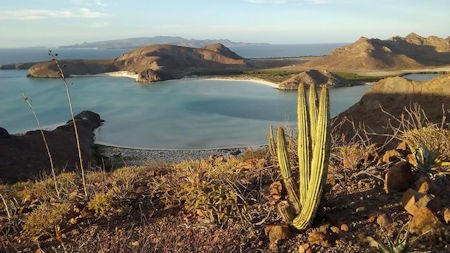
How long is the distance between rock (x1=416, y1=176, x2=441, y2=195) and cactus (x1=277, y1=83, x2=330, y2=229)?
154 cm

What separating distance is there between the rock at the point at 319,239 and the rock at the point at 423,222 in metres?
1.03

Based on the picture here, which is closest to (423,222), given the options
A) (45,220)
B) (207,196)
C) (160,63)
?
(207,196)

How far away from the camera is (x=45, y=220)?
19.1 ft

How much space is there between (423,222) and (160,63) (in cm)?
9820

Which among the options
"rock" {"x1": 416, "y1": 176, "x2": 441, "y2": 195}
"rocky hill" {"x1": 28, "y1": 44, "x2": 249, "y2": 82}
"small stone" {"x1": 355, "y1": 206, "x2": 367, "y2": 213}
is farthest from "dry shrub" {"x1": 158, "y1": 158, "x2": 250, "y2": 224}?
"rocky hill" {"x1": 28, "y1": 44, "x2": 249, "y2": 82}

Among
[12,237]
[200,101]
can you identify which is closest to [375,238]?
[12,237]

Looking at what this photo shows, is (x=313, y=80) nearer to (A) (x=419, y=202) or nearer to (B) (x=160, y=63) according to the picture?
(B) (x=160, y=63)

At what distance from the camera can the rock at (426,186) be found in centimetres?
501

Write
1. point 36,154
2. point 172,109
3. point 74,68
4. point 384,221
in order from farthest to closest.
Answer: point 74,68, point 172,109, point 36,154, point 384,221

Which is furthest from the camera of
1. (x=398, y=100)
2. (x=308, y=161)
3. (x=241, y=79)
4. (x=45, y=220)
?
(x=241, y=79)

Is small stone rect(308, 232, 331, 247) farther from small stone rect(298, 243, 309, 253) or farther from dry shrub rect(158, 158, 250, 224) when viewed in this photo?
dry shrub rect(158, 158, 250, 224)

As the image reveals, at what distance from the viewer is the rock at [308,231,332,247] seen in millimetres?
4336

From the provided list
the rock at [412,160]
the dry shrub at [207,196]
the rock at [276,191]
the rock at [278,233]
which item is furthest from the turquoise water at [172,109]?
the rock at [278,233]

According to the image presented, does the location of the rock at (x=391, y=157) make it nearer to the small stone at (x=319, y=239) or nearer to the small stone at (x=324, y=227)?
the small stone at (x=324, y=227)
